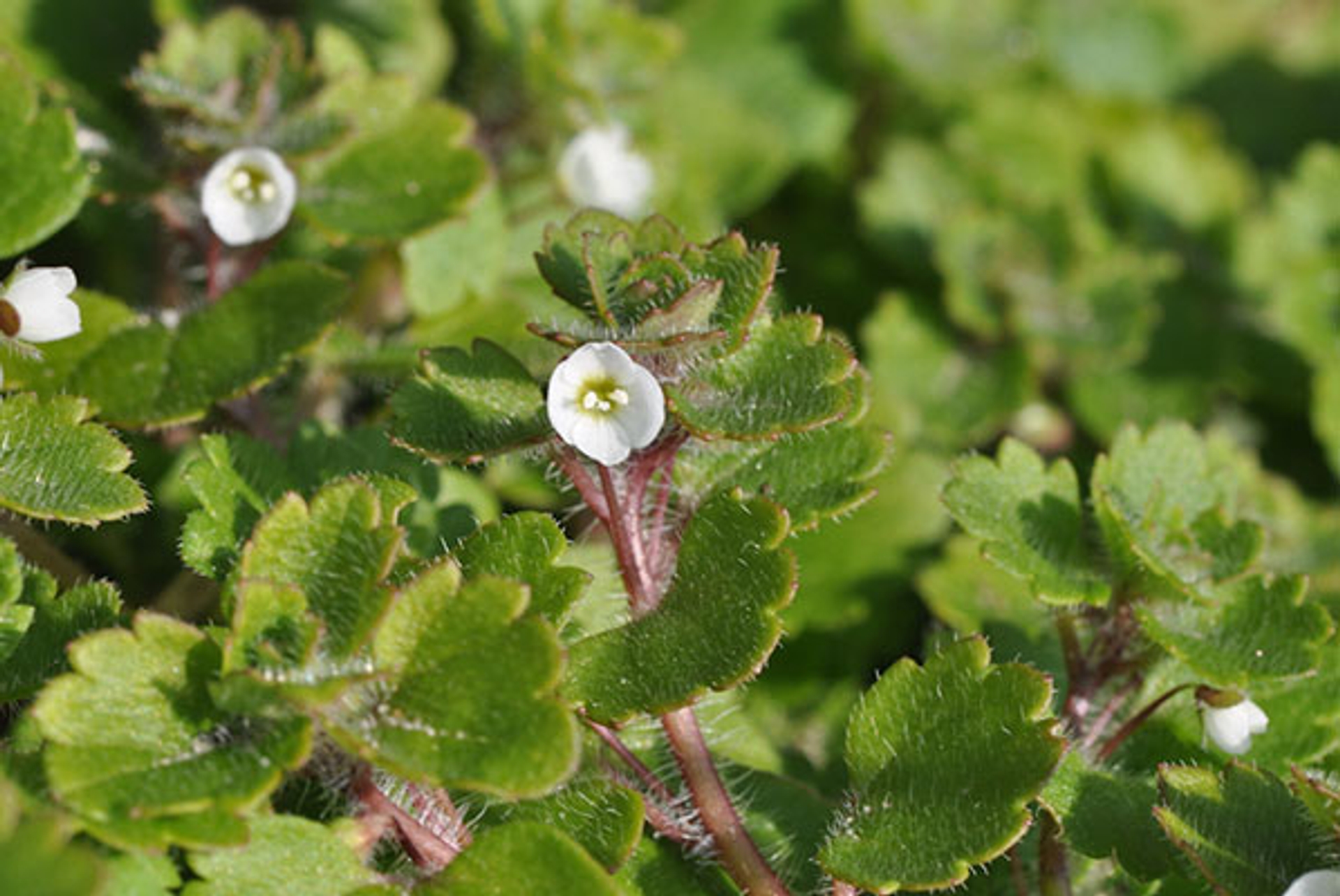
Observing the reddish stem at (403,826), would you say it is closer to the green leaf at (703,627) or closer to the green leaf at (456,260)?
the green leaf at (703,627)

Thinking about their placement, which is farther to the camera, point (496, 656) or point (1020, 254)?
point (1020, 254)

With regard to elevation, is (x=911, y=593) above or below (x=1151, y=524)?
below

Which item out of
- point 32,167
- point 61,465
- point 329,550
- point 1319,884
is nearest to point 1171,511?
point 1319,884

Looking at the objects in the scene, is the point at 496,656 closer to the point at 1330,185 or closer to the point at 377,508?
the point at 377,508

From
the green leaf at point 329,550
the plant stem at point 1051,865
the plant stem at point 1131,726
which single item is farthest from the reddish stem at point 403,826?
the plant stem at point 1131,726

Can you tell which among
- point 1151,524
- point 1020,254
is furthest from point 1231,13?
point 1151,524
